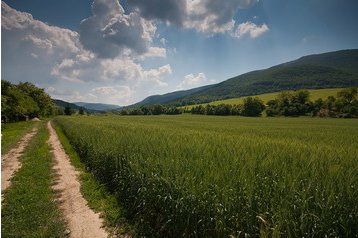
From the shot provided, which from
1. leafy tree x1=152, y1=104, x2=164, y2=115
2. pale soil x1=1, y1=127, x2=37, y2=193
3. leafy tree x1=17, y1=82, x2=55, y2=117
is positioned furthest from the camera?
leafy tree x1=152, y1=104, x2=164, y2=115

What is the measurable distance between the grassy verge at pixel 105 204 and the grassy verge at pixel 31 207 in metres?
1.12

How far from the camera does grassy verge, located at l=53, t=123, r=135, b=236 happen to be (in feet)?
22.3

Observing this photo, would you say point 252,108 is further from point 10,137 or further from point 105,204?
point 105,204

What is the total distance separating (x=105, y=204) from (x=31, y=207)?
2220 mm

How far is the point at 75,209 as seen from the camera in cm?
812

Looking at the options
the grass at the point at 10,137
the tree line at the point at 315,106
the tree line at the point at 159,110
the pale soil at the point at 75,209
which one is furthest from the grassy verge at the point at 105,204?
the tree line at the point at 159,110

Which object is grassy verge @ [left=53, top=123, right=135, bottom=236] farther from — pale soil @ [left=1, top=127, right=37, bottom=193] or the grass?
the grass

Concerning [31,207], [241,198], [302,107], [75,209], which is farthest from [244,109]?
A: [241,198]

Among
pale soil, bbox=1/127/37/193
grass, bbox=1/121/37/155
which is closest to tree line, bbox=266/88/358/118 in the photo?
grass, bbox=1/121/37/155

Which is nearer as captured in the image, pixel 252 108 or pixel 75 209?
pixel 75 209

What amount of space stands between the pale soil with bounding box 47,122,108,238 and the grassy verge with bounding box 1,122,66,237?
10.5 inches

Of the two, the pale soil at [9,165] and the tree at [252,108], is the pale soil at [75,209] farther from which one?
the tree at [252,108]

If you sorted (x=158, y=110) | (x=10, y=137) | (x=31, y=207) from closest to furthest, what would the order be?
(x=31, y=207) < (x=10, y=137) < (x=158, y=110)

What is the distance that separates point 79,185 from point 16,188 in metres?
2.23
